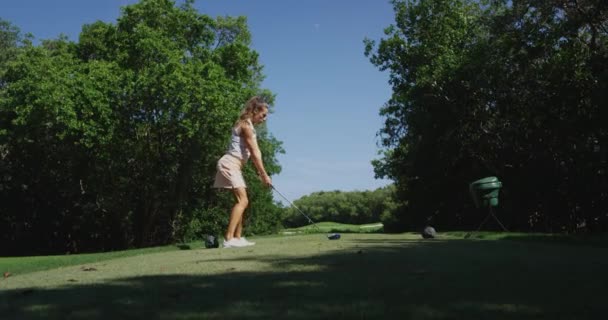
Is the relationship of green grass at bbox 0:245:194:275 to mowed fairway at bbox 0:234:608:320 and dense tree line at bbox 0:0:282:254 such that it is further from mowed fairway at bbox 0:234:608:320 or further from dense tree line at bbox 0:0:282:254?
dense tree line at bbox 0:0:282:254

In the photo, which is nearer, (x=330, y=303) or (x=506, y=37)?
(x=330, y=303)

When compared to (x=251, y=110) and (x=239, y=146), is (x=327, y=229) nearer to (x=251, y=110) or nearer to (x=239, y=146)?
(x=239, y=146)

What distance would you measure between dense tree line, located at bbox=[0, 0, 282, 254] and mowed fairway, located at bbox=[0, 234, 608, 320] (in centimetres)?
1670

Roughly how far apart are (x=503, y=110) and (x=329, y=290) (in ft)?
79.6

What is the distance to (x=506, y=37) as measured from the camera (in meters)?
19.8

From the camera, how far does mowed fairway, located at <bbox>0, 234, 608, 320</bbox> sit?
9.76ft

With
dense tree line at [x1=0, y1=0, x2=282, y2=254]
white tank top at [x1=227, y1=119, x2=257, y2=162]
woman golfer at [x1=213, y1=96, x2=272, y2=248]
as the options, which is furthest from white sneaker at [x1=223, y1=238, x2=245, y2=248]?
dense tree line at [x1=0, y1=0, x2=282, y2=254]

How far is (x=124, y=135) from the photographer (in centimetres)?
2253

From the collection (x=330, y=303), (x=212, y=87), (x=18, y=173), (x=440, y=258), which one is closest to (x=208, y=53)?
(x=212, y=87)

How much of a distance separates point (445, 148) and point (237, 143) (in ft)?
66.8

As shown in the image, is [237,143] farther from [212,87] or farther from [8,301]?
[212,87]

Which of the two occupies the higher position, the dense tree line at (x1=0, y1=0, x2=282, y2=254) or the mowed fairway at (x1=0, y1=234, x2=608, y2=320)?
the dense tree line at (x1=0, y1=0, x2=282, y2=254)

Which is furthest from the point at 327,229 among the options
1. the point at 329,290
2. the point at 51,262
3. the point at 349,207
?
the point at 349,207

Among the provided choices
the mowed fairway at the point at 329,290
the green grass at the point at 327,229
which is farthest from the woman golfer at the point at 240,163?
the green grass at the point at 327,229
